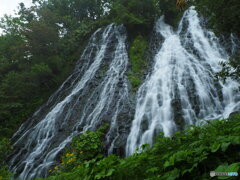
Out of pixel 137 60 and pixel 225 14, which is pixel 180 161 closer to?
pixel 225 14

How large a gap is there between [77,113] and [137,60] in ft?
23.1

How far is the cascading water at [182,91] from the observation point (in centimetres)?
785

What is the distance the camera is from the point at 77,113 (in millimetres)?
11266

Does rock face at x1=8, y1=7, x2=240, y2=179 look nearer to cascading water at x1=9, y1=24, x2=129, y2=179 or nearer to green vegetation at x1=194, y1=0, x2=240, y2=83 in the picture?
cascading water at x1=9, y1=24, x2=129, y2=179

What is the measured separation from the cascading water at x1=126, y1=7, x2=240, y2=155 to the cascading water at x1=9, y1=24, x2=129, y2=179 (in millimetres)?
1204

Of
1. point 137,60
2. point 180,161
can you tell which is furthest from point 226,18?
point 137,60

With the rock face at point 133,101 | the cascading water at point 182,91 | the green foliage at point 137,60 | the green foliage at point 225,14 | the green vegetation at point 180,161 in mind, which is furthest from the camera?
the green foliage at point 137,60

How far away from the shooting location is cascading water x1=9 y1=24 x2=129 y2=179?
344 inches

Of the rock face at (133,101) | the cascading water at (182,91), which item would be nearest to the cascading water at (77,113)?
the rock face at (133,101)

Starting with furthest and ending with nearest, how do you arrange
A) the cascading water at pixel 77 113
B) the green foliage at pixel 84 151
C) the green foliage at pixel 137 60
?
the green foliage at pixel 137 60, the cascading water at pixel 77 113, the green foliage at pixel 84 151

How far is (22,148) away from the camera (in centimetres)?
1028

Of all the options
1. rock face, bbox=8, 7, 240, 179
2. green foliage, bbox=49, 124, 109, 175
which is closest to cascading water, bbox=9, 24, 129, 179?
rock face, bbox=8, 7, 240, 179

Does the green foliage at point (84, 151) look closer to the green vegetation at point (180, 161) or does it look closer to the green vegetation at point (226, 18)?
the green vegetation at point (180, 161)

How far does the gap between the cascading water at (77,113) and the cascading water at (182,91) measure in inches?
47.4
